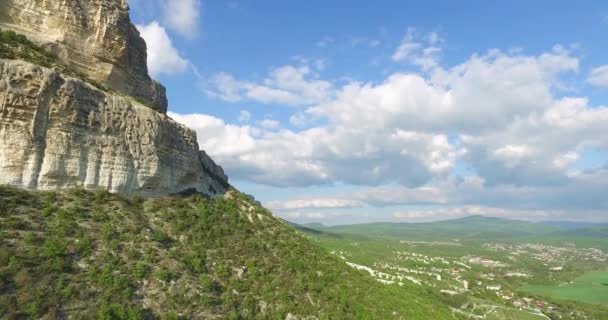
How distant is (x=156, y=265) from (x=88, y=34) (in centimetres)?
2054

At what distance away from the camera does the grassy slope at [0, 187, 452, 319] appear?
1916cm

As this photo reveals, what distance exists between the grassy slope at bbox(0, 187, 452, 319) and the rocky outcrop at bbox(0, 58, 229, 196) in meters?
1.25

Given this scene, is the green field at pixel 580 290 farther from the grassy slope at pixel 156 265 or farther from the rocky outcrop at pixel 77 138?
the rocky outcrop at pixel 77 138

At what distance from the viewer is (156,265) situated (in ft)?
78.9

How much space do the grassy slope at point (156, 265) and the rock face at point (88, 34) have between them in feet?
39.4

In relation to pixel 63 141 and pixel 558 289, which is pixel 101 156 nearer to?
pixel 63 141

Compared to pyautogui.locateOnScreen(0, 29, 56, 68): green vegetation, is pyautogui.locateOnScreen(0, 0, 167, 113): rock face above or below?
above

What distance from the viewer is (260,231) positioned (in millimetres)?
35844

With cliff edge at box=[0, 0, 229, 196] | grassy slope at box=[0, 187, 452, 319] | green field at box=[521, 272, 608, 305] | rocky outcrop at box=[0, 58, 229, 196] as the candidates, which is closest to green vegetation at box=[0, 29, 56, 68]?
cliff edge at box=[0, 0, 229, 196]

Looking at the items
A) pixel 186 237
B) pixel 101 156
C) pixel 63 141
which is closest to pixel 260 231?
pixel 186 237

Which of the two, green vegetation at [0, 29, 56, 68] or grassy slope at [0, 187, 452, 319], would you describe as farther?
green vegetation at [0, 29, 56, 68]

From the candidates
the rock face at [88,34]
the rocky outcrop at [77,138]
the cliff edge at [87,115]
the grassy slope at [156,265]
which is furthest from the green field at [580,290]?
the rock face at [88,34]

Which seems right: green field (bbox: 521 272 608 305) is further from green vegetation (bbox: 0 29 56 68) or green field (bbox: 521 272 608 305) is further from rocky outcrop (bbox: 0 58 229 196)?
green vegetation (bbox: 0 29 56 68)

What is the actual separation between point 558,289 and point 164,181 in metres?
139
